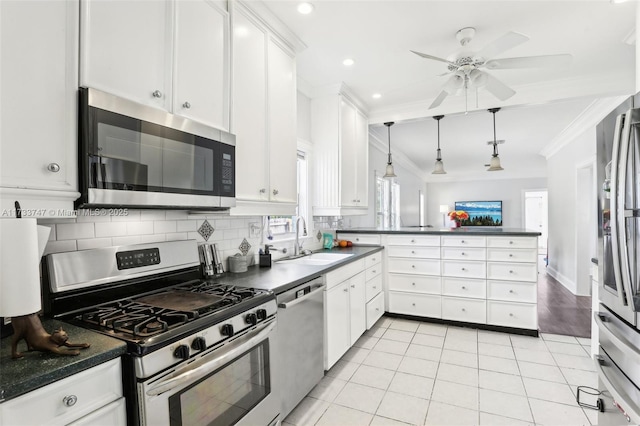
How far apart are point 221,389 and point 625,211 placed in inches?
73.5

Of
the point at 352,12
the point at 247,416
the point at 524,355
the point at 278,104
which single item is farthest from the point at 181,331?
the point at 524,355

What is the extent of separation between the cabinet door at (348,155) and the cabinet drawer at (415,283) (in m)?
1.04

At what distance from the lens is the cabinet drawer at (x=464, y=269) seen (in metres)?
3.54

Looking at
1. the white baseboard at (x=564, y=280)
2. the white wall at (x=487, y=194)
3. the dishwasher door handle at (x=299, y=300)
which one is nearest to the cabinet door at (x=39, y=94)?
the dishwasher door handle at (x=299, y=300)

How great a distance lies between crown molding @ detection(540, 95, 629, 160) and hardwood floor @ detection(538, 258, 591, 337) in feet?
8.19

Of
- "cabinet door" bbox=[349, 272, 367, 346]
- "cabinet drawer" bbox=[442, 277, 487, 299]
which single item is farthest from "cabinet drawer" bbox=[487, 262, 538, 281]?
"cabinet door" bbox=[349, 272, 367, 346]

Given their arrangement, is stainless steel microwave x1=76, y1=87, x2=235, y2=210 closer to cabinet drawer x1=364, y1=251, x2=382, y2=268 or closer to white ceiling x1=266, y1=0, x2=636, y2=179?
white ceiling x1=266, y1=0, x2=636, y2=179

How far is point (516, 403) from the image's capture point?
2.18 metres

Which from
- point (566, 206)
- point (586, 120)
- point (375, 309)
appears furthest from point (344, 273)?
point (566, 206)

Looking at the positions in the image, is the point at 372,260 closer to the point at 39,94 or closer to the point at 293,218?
the point at 293,218

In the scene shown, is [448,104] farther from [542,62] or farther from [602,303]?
[602,303]

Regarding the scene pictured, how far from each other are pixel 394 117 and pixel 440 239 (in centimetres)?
164

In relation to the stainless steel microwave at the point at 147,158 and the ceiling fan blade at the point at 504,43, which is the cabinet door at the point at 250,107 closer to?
the stainless steel microwave at the point at 147,158

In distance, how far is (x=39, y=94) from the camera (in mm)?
1082
